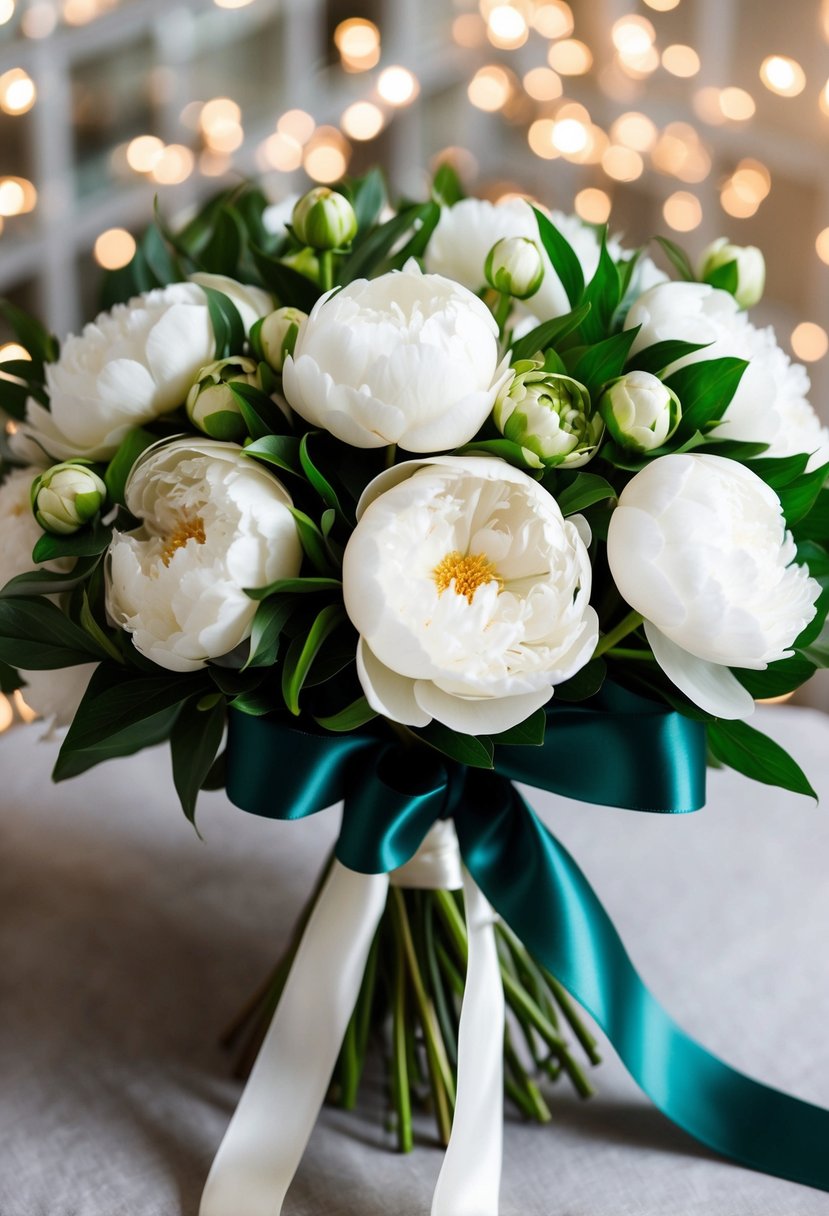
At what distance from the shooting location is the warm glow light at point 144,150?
1952 millimetres

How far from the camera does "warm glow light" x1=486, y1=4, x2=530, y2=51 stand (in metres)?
2.11

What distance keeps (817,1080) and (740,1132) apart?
77 mm

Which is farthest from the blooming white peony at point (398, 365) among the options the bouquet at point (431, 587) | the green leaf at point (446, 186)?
the green leaf at point (446, 186)

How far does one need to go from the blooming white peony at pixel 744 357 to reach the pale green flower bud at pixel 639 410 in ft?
0.19

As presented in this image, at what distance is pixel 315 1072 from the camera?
66 centimetres

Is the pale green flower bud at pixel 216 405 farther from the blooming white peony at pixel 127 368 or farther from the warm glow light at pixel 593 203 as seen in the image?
the warm glow light at pixel 593 203

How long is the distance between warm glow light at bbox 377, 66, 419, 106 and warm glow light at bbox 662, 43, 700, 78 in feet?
1.51

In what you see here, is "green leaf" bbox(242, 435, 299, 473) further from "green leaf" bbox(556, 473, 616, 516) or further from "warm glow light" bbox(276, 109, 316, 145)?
"warm glow light" bbox(276, 109, 316, 145)

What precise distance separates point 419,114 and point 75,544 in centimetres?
185

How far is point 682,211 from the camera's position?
1993mm

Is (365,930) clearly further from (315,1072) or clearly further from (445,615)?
(445,615)

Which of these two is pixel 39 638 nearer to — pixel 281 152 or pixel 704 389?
pixel 704 389

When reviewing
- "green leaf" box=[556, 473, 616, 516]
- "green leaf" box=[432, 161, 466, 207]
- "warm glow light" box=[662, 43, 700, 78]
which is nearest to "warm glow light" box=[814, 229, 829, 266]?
"warm glow light" box=[662, 43, 700, 78]

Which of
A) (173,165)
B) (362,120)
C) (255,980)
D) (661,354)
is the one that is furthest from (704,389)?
(362,120)
